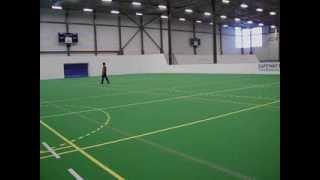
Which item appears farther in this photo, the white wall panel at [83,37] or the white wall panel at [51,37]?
the white wall panel at [83,37]

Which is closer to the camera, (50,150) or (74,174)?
(74,174)

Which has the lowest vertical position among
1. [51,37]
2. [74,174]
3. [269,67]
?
[74,174]

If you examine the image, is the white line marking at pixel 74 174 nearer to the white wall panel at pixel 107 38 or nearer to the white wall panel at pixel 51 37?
the white wall panel at pixel 51 37

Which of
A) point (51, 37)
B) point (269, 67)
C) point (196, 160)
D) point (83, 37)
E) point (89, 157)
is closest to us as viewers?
point (196, 160)

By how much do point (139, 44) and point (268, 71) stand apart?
23750mm

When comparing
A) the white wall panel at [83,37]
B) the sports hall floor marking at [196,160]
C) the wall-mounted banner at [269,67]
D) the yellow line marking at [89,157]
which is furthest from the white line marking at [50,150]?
the white wall panel at [83,37]

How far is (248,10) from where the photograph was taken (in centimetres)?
4628

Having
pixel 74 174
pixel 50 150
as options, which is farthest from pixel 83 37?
pixel 74 174

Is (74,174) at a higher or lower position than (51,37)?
lower

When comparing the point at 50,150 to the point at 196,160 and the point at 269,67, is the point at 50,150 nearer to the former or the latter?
the point at 196,160

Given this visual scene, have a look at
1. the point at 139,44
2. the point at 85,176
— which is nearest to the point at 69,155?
the point at 85,176

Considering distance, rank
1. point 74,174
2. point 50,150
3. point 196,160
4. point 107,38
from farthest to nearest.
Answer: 1. point 107,38
2. point 50,150
3. point 196,160
4. point 74,174

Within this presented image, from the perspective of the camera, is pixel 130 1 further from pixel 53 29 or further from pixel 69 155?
pixel 69 155

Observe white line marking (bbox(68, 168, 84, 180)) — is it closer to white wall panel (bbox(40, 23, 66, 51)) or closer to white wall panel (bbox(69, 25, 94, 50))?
white wall panel (bbox(40, 23, 66, 51))
